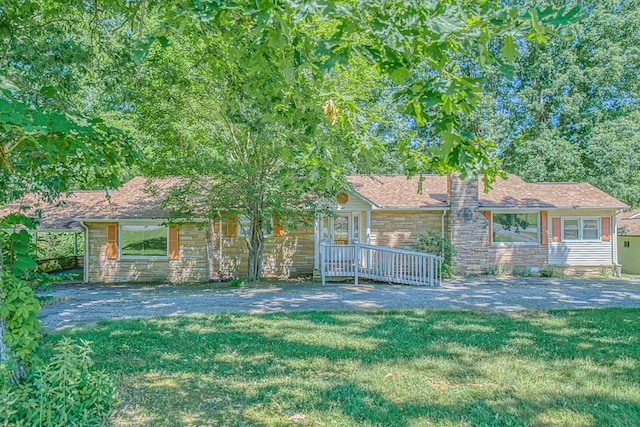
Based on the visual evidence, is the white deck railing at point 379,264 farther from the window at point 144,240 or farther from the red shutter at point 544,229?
the window at point 144,240

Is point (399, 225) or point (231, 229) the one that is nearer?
point (231, 229)

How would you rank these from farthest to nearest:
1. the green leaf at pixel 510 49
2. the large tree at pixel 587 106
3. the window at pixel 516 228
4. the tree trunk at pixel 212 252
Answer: the large tree at pixel 587 106 → the window at pixel 516 228 → the tree trunk at pixel 212 252 → the green leaf at pixel 510 49

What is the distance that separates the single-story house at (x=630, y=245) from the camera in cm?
2028

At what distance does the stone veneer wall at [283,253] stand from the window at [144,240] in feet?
6.33

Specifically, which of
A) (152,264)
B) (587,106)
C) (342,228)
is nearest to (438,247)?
(342,228)

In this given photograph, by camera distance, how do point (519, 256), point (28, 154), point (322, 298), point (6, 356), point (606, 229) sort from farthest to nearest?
point (606, 229), point (519, 256), point (322, 298), point (28, 154), point (6, 356)

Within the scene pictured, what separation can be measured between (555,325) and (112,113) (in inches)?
645

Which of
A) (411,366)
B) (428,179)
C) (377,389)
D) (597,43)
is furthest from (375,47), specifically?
(597,43)

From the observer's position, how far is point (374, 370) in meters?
4.79

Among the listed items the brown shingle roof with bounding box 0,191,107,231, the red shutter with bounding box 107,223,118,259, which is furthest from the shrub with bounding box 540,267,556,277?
the brown shingle roof with bounding box 0,191,107,231

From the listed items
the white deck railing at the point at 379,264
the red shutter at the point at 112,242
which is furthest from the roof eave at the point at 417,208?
the red shutter at the point at 112,242

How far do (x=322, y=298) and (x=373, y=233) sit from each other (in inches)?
217

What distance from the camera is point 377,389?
13.8ft

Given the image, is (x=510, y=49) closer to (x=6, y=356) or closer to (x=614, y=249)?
(x=6, y=356)
